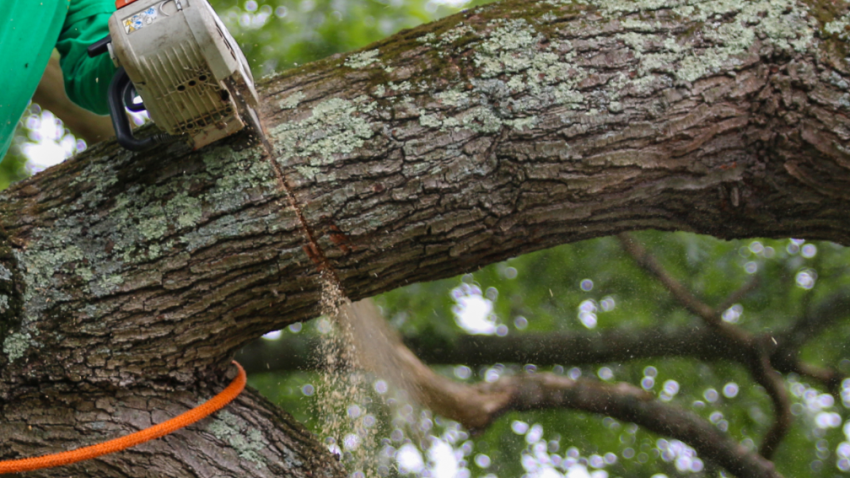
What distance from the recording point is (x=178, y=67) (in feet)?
4.42

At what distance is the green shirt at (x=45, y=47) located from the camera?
157cm

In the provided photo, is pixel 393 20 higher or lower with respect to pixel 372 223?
lower

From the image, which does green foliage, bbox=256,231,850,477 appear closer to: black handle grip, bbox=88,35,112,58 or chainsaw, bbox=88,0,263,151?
chainsaw, bbox=88,0,263,151

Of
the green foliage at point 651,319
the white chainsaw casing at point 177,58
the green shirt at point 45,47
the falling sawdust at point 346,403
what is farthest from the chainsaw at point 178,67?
the green foliage at point 651,319

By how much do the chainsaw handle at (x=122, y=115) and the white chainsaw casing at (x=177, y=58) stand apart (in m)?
0.09

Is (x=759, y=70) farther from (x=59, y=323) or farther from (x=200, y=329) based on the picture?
(x=59, y=323)

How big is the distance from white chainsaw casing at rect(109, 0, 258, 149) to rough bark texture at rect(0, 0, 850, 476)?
0.17 m

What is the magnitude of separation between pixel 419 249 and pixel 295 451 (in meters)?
0.71

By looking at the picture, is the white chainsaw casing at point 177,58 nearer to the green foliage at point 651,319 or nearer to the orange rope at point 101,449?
the orange rope at point 101,449

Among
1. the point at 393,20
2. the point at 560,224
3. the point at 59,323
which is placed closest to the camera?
the point at 59,323

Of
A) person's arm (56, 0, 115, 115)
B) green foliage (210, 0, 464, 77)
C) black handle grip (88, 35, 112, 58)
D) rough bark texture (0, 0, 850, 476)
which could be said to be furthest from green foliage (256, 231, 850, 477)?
black handle grip (88, 35, 112, 58)

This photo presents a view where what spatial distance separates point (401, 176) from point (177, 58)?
578 millimetres

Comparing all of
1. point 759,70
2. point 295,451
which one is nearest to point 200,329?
point 295,451

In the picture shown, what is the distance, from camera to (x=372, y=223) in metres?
1.53
